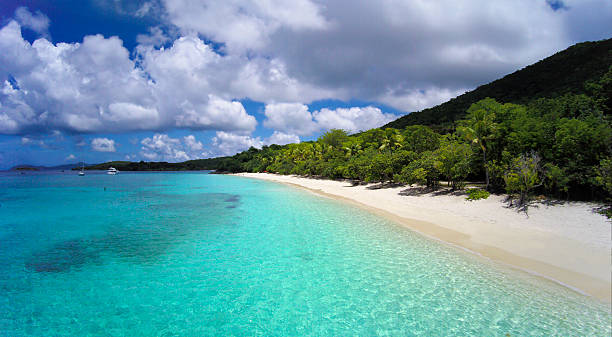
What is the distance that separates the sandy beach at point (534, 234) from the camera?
7.99 m

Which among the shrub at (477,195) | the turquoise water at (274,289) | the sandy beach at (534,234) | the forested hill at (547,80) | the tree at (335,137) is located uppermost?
the forested hill at (547,80)

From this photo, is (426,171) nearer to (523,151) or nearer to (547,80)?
(523,151)

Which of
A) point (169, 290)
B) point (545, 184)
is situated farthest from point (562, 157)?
point (169, 290)

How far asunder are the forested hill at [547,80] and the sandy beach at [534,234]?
1579 inches

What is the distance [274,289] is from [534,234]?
435 inches

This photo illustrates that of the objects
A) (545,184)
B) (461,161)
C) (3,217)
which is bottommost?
(3,217)

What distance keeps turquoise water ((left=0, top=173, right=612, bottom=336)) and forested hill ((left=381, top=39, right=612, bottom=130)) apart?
48195 mm

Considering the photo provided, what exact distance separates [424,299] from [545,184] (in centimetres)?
1251

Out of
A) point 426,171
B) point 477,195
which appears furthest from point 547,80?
point 477,195

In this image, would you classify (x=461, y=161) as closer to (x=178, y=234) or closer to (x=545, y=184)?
(x=545, y=184)

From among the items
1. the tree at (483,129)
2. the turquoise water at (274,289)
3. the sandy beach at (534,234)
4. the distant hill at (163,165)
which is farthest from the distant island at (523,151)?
the distant hill at (163,165)

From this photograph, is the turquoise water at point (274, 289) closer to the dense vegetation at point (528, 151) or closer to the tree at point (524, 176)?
the tree at point (524, 176)

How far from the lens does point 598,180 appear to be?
11516mm

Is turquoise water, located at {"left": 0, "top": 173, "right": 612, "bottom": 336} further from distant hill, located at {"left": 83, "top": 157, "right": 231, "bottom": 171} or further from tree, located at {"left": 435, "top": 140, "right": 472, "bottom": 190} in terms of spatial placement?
distant hill, located at {"left": 83, "top": 157, "right": 231, "bottom": 171}
